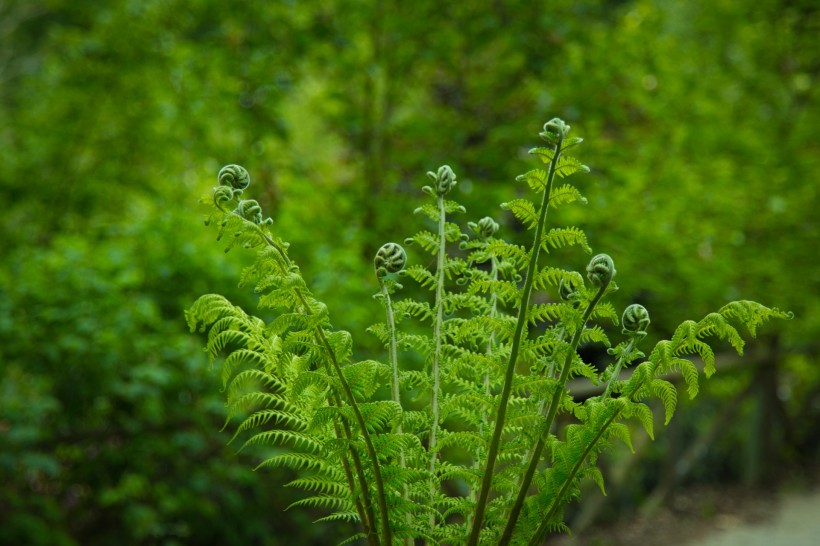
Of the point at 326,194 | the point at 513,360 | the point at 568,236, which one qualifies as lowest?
the point at 513,360

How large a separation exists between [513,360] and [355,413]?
227 millimetres

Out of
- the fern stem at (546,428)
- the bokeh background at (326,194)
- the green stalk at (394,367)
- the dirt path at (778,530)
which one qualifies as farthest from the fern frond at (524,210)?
the dirt path at (778,530)

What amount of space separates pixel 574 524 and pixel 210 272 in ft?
10.8

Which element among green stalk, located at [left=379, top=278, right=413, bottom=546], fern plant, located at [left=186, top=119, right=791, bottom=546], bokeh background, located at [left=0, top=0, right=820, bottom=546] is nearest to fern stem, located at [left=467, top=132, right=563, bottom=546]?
fern plant, located at [left=186, top=119, right=791, bottom=546]

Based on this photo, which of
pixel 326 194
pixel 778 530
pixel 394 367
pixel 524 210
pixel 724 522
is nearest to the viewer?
pixel 524 210

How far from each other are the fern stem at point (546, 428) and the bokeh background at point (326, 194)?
1.52 m

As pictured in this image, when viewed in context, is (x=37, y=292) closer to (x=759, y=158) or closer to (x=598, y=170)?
(x=598, y=170)

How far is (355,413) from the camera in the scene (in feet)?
3.51

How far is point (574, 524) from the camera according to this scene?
A: 5.30 m

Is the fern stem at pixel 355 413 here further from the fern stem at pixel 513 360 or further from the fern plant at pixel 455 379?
the fern stem at pixel 513 360

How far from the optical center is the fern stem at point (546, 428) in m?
1.08

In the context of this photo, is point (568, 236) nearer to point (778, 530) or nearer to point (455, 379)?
point (455, 379)

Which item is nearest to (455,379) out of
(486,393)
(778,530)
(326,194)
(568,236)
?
(486,393)

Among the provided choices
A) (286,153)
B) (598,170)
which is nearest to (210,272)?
(286,153)
